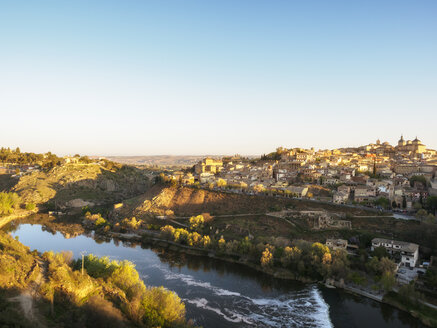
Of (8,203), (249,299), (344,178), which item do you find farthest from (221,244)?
(8,203)

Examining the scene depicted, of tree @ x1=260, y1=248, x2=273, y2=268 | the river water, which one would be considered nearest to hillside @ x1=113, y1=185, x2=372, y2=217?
tree @ x1=260, y1=248, x2=273, y2=268

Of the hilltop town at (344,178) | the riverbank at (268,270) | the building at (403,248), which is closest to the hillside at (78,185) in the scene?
the hilltop town at (344,178)

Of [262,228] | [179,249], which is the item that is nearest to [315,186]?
[262,228]

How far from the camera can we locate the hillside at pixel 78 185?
57075 mm

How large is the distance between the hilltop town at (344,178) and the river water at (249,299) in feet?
43.5

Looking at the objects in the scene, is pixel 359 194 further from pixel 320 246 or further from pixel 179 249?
pixel 179 249

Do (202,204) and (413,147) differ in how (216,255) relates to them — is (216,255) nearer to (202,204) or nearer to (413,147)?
(202,204)

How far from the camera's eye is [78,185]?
207 feet

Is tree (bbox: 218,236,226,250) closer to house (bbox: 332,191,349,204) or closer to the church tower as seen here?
house (bbox: 332,191,349,204)

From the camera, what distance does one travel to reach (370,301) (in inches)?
835

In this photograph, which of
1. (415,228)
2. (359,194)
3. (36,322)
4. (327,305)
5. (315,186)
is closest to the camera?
(36,322)

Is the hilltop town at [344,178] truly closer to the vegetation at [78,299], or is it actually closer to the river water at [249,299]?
the river water at [249,299]

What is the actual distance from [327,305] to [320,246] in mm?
5542

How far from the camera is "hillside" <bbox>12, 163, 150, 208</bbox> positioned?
2247 inches
